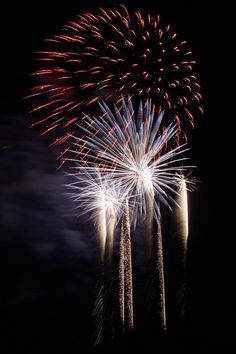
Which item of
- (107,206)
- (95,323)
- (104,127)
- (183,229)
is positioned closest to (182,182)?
(183,229)

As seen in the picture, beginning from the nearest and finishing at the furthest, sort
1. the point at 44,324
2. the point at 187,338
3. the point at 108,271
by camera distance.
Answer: the point at 187,338 < the point at 108,271 < the point at 44,324

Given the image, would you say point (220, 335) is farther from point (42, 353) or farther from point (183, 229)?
point (42, 353)

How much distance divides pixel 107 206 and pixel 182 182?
6281 mm

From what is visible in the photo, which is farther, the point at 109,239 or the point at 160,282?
the point at 109,239

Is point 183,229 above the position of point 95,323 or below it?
above

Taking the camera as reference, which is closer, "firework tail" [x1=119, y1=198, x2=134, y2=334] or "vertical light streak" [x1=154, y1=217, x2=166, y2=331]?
"vertical light streak" [x1=154, y1=217, x2=166, y2=331]

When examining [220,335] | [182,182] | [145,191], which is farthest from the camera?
[182,182]

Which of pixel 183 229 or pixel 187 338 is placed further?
pixel 183 229

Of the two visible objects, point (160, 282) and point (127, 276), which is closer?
point (160, 282)

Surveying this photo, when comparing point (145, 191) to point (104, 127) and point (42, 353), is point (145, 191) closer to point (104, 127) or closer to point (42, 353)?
point (104, 127)

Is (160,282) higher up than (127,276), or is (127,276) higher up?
(127,276)

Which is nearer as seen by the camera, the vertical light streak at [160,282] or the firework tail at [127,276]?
the vertical light streak at [160,282]

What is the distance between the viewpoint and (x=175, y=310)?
25469 millimetres

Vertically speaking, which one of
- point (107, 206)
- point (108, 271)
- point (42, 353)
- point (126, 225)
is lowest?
point (42, 353)
